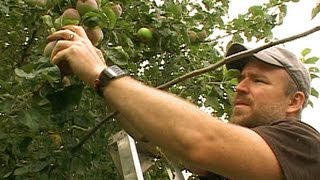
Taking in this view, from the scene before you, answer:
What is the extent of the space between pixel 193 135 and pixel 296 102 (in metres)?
0.67

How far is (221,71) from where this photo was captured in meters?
2.82

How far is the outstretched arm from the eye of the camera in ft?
6.08

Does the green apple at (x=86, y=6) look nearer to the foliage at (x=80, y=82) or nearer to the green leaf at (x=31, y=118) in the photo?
the foliage at (x=80, y=82)

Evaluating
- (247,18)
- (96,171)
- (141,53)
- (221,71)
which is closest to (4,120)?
(96,171)

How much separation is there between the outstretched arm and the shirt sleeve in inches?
1.2

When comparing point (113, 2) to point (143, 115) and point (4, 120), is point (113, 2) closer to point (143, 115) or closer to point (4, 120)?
point (4, 120)

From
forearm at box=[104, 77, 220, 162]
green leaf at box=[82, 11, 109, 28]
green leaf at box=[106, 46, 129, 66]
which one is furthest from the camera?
green leaf at box=[106, 46, 129, 66]

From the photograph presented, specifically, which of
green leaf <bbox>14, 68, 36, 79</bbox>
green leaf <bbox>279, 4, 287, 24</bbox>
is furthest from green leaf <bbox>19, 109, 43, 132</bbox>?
green leaf <bbox>279, 4, 287, 24</bbox>

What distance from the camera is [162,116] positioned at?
1.85 m

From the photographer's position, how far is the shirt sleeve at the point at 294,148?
193 cm

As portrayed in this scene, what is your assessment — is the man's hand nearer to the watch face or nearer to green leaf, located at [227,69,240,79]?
the watch face

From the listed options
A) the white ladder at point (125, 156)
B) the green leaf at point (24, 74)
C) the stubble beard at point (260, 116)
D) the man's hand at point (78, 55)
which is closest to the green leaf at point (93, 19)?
the man's hand at point (78, 55)

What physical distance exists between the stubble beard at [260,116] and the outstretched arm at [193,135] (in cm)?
43

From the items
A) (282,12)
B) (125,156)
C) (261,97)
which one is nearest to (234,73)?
(261,97)
